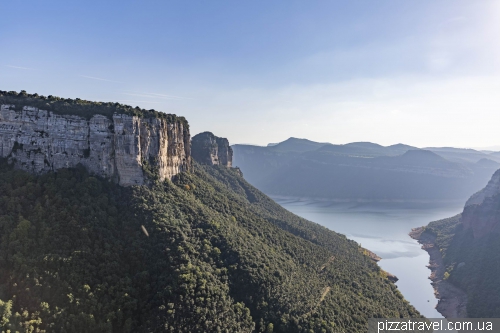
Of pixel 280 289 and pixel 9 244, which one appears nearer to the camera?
pixel 9 244

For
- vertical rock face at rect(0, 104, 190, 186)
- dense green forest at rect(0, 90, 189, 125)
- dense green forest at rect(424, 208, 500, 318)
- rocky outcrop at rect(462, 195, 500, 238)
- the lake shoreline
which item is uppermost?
dense green forest at rect(0, 90, 189, 125)

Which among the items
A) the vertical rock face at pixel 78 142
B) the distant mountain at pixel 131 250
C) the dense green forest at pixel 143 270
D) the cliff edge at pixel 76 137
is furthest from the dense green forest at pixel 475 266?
the vertical rock face at pixel 78 142

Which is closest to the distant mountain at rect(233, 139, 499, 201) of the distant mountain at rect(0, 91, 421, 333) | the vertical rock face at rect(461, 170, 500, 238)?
the vertical rock face at rect(461, 170, 500, 238)

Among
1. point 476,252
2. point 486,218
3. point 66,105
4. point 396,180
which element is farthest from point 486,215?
point 396,180

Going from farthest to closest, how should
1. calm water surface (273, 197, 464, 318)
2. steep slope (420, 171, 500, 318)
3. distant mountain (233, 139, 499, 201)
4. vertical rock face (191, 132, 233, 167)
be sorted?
1. distant mountain (233, 139, 499, 201)
2. vertical rock face (191, 132, 233, 167)
3. calm water surface (273, 197, 464, 318)
4. steep slope (420, 171, 500, 318)

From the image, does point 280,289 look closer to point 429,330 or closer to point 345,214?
point 429,330

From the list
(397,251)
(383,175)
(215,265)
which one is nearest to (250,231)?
(215,265)

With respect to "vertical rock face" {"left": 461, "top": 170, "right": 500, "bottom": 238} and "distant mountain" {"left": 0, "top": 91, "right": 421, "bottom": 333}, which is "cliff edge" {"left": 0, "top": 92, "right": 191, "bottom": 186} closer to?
"distant mountain" {"left": 0, "top": 91, "right": 421, "bottom": 333}

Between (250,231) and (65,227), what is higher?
(65,227)
